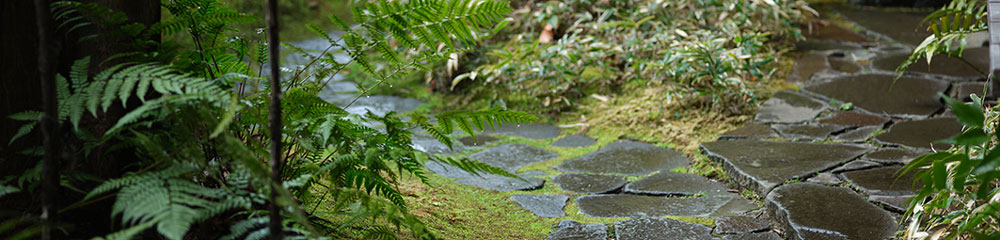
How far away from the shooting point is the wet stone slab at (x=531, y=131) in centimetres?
398

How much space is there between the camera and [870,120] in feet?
11.8

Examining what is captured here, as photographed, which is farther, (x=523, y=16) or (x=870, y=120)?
(x=523, y=16)

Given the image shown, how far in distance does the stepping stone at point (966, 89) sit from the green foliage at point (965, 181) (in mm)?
1806

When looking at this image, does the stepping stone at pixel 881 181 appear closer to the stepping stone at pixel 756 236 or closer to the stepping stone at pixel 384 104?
the stepping stone at pixel 756 236

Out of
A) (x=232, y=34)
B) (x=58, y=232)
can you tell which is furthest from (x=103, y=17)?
(x=232, y=34)

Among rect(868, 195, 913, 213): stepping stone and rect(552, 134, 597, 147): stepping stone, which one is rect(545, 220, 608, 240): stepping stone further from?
rect(552, 134, 597, 147): stepping stone

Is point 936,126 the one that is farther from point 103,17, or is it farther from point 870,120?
point 103,17

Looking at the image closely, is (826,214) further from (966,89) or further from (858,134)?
(966,89)

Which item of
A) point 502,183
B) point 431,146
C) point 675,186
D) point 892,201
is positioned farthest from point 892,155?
point 431,146

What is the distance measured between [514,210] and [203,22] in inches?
54.9

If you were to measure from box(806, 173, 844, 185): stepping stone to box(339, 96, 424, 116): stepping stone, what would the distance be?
2598 mm

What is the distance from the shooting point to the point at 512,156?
3.55 meters

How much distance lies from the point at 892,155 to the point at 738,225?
3.44ft

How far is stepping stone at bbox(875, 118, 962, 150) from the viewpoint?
3188 millimetres
